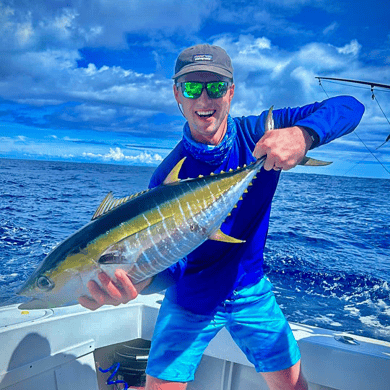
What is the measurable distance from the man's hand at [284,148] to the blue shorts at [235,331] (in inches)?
37.7

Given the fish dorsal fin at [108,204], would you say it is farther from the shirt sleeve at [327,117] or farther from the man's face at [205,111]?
the shirt sleeve at [327,117]

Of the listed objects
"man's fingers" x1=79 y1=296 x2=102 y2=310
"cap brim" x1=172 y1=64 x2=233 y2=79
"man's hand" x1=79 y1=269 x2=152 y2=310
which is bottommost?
"man's fingers" x1=79 y1=296 x2=102 y2=310

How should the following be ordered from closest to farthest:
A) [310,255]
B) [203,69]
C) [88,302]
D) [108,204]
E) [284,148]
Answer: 1. [284,148]
2. [88,302]
3. [108,204]
4. [203,69]
5. [310,255]

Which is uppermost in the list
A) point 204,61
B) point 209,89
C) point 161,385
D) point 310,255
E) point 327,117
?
point 204,61

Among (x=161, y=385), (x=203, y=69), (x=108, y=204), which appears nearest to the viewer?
(x=108, y=204)

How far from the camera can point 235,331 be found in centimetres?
212

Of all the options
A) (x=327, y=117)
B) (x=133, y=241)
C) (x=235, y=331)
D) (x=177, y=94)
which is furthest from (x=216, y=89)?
(x=235, y=331)

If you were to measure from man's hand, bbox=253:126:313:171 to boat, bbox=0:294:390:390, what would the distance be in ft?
5.61

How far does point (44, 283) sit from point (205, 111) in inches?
43.2

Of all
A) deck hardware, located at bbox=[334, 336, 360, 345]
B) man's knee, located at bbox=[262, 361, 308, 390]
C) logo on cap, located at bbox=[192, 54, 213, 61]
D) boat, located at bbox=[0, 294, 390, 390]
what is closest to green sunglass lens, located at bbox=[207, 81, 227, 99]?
logo on cap, located at bbox=[192, 54, 213, 61]

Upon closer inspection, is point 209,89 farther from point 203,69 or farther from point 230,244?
point 230,244

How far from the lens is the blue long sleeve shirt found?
2006 mm

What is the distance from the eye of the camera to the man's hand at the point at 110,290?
1.37 meters

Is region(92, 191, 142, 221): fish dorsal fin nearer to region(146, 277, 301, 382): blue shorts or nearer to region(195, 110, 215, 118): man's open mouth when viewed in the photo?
region(195, 110, 215, 118): man's open mouth
